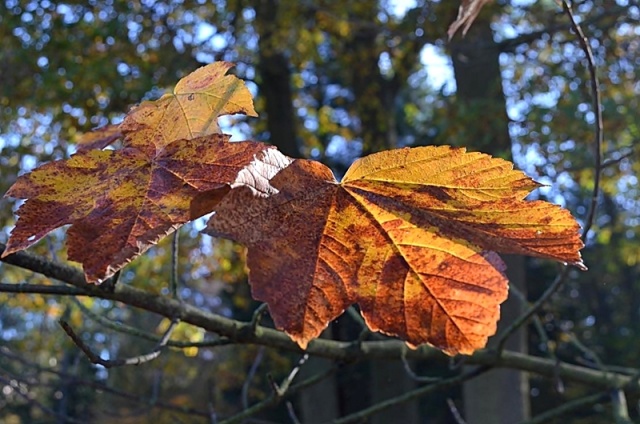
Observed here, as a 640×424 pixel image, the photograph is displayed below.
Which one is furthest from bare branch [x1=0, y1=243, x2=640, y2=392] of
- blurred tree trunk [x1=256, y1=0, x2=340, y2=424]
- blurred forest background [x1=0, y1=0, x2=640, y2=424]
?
blurred tree trunk [x1=256, y1=0, x2=340, y2=424]

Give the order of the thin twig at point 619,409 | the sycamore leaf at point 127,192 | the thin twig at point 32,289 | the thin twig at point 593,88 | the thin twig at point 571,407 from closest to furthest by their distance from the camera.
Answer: the sycamore leaf at point 127,192 → the thin twig at point 32,289 → the thin twig at point 593,88 → the thin twig at point 619,409 → the thin twig at point 571,407

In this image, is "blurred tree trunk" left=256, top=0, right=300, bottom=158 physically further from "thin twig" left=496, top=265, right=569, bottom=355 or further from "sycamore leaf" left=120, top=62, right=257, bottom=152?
"sycamore leaf" left=120, top=62, right=257, bottom=152

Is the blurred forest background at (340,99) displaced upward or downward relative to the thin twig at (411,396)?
upward

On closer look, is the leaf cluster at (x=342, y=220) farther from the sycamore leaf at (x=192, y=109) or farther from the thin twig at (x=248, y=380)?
the thin twig at (x=248, y=380)

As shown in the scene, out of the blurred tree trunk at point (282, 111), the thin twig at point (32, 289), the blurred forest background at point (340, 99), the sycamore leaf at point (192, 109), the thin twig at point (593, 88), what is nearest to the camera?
the sycamore leaf at point (192, 109)

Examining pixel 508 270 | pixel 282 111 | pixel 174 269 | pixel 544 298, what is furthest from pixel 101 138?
pixel 282 111

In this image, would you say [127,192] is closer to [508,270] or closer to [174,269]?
[174,269]

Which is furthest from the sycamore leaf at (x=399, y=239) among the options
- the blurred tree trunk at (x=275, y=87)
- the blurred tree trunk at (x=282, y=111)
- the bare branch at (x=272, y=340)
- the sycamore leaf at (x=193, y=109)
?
the blurred tree trunk at (x=275, y=87)
